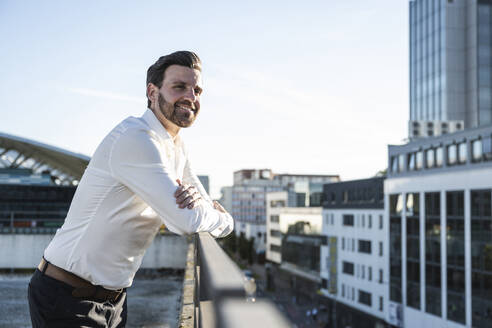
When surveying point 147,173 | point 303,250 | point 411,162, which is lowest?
point 303,250

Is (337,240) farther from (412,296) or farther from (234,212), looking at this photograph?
(234,212)

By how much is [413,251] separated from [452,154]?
25.4 ft

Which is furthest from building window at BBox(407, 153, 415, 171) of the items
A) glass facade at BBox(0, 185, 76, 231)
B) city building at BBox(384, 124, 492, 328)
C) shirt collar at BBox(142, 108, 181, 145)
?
shirt collar at BBox(142, 108, 181, 145)

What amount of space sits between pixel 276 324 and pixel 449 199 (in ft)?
116

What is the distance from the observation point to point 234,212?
123500mm

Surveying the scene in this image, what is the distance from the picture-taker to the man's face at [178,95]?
2492 millimetres

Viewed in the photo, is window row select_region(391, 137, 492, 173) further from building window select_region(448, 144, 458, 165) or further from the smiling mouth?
the smiling mouth

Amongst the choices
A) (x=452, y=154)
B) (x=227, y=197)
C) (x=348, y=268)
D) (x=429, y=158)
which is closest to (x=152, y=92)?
(x=452, y=154)

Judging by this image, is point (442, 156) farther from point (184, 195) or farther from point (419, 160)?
point (184, 195)

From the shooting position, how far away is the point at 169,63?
8.16ft

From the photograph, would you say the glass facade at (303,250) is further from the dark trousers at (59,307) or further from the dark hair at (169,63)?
the dark trousers at (59,307)

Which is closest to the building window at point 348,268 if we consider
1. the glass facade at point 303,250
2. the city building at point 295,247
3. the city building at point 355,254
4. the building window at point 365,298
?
the city building at point 355,254

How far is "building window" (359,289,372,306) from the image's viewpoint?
1743 inches

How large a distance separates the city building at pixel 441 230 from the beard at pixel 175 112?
101 feet
